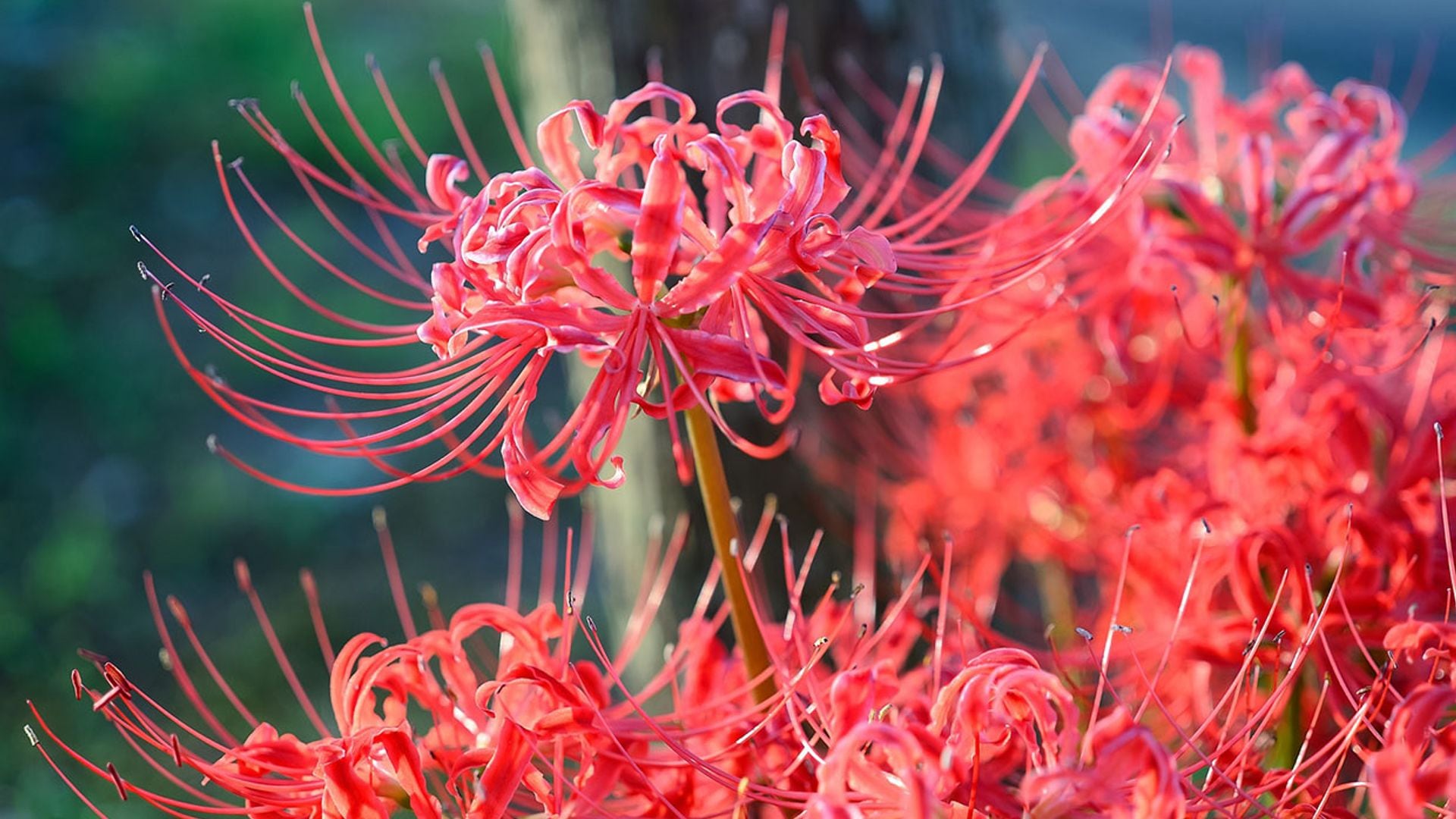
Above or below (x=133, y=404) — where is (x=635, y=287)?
above

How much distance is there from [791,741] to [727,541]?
0.13m

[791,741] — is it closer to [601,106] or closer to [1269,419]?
[1269,419]

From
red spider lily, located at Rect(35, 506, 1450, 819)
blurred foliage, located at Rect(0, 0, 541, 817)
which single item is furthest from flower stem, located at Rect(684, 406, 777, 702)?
blurred foliage, located at Rect(0, 0, 541, 817)

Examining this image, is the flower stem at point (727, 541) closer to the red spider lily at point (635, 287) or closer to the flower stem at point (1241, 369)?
the red spider lily at point (635, 287)

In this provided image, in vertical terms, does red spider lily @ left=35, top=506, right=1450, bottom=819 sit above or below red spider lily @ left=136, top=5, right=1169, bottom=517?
below

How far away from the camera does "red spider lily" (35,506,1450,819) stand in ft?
1.76

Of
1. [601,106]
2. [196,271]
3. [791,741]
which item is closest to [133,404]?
[196,271]

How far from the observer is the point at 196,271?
3.24 metres

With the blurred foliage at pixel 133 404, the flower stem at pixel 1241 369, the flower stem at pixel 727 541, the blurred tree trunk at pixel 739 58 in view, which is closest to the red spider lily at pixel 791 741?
the flower stem at pixel 727 541

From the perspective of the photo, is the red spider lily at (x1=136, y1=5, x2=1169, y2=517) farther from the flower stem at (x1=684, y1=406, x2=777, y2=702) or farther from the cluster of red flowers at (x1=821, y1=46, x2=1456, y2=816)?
the cluster of red flowers at (x1=821, y1=46, x2=1456, y2=816)

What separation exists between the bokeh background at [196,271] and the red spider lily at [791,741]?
Answer: 28.6 inches

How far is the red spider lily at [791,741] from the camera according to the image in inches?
21.1

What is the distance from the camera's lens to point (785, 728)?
0.68 metres

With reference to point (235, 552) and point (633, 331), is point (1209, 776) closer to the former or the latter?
point (633, 331)
